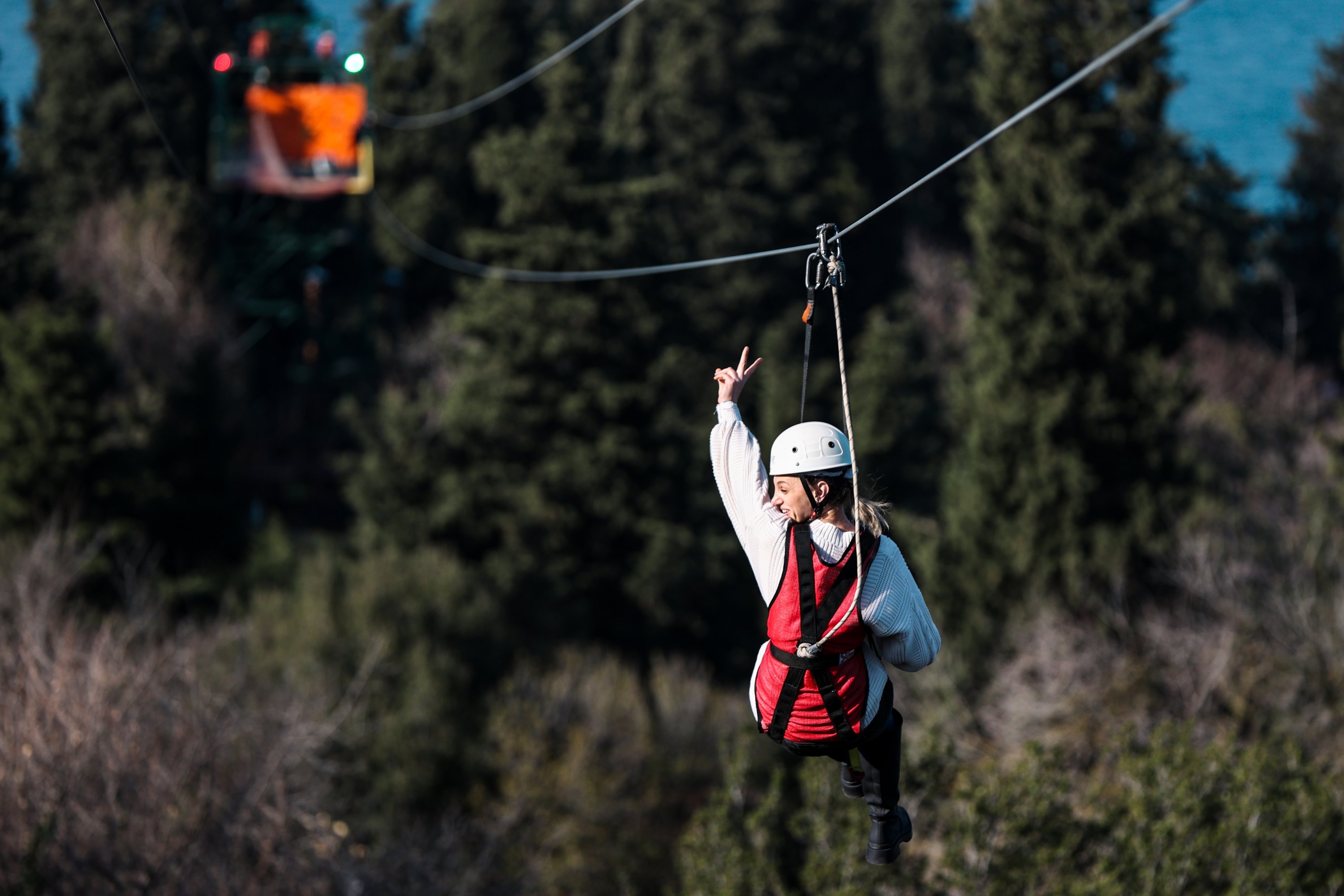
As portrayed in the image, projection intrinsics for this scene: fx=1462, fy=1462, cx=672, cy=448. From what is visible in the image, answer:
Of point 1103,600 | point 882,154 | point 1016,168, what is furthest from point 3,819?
point 882,154

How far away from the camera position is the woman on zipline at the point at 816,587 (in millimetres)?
5496

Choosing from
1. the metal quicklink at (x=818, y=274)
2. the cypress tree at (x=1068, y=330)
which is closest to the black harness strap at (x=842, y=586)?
the metal quicklink at (x=818, y=274)

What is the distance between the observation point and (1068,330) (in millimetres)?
27469

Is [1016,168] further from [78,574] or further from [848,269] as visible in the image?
[78,574]

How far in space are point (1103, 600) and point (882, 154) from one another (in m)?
22.9

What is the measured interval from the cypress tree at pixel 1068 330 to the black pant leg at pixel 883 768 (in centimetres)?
2004

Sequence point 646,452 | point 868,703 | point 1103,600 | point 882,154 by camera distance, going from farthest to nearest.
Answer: point 882,154 < point 646,452 < point 1103,600 < point 868,703

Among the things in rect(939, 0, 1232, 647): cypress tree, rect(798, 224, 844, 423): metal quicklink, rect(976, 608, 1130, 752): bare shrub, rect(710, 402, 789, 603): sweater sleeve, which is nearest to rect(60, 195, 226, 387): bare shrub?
rect(939, 0, 1232, 647): cypress tree

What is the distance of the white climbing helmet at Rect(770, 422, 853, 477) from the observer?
18.1 ft

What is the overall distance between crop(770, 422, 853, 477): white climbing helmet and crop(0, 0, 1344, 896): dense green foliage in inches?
316

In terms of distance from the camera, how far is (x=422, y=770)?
23281mm

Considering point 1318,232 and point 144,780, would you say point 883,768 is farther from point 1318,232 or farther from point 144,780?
point 1318,232

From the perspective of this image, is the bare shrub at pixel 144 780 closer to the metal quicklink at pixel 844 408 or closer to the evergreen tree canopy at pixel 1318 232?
the metal quicklink at pixel 844 408

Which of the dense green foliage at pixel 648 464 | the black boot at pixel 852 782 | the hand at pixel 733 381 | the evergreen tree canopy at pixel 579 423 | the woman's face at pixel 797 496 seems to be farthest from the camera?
the evergreen tree canopy at pixel 579 423
